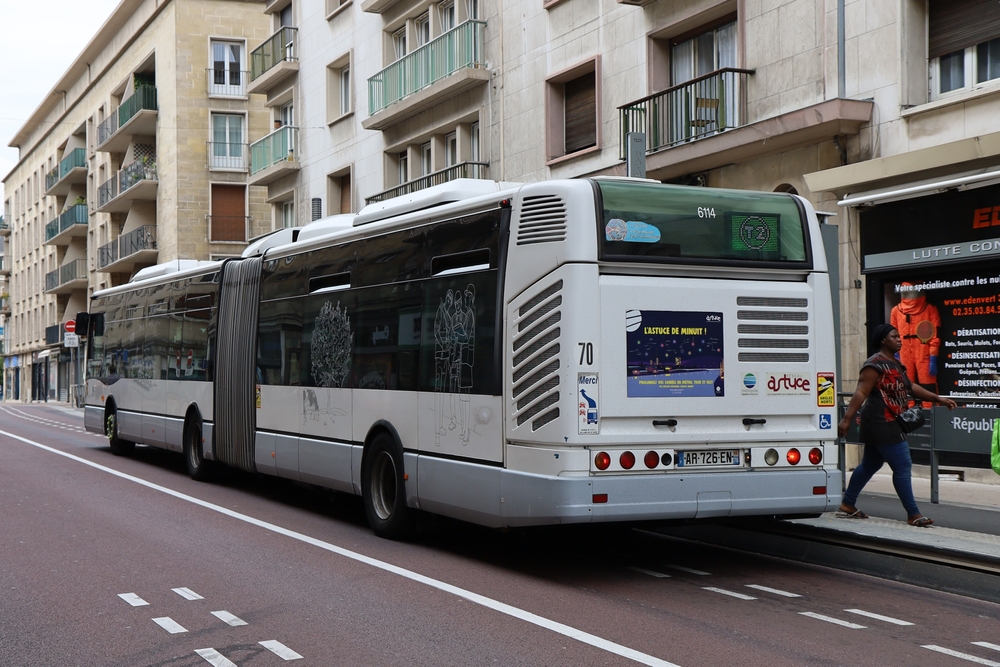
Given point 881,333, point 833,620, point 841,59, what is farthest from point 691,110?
point 833,620

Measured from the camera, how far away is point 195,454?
16.0 meters

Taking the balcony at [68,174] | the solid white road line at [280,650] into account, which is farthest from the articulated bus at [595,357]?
the balcony at [68,174]

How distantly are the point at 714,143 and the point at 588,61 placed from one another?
4.59 meters

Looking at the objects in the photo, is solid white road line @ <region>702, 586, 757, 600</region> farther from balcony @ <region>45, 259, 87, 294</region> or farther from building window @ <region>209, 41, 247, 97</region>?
balcony @ <region>45, 259, 87, 294</region>

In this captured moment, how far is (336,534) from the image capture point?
1068cm

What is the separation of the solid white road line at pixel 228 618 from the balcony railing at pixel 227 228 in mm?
42132

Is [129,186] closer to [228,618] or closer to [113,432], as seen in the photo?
[113,432]

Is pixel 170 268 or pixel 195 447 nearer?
pixel 195 447

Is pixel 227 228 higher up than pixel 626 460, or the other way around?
pixel 227 228

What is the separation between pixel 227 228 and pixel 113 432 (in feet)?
94.6

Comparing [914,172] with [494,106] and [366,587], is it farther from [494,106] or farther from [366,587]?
[494,106]

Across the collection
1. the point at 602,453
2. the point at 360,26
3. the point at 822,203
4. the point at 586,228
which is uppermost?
the point at 360,26

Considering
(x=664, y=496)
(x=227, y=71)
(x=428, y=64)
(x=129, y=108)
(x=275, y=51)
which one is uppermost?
(x=227, y=71)

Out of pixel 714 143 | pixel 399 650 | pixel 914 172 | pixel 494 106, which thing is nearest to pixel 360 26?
pixel 494 106
